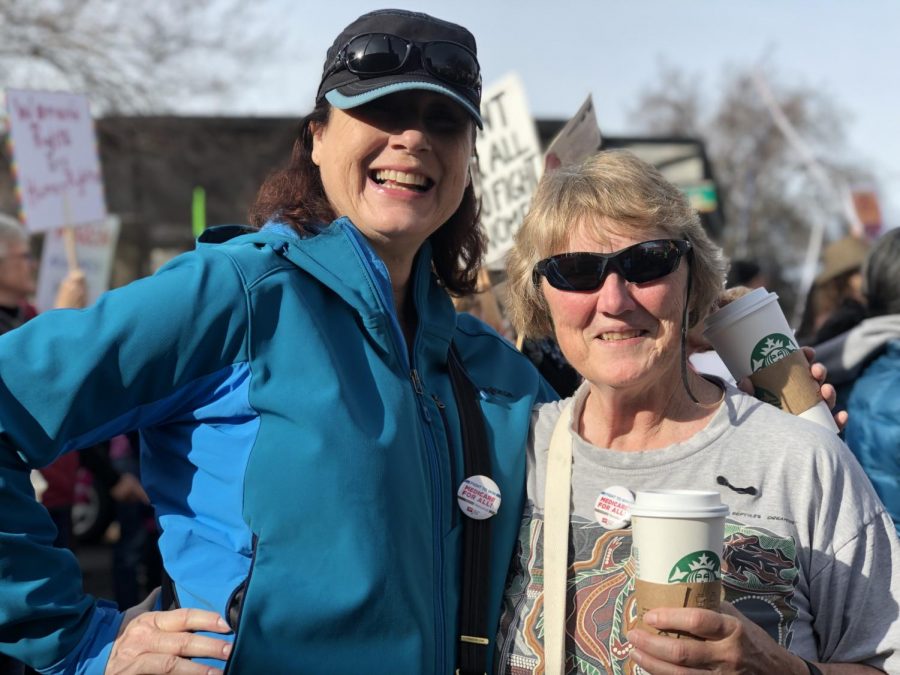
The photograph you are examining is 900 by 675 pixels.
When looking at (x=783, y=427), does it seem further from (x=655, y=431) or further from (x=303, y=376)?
(x=303, y=376)

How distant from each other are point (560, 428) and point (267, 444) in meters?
0.77

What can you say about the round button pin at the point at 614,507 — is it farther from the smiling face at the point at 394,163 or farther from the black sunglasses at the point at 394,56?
the black sunglasses at the point at 394,56

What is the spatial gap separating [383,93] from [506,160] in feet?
9.73

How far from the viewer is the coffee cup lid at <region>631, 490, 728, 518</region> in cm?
186

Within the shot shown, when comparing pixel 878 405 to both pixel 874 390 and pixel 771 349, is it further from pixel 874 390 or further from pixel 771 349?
pixel 771 349

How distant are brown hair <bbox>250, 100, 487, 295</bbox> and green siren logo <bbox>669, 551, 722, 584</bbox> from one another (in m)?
1.14

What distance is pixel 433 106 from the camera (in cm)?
251

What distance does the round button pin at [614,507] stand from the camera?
7.60ft

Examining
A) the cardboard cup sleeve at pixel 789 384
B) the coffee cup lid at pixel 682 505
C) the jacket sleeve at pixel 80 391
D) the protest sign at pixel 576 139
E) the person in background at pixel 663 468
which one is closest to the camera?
the coffee cup lid at pixel 682 505

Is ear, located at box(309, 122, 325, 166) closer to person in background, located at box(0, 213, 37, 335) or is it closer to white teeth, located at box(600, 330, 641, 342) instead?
white teeth, located at box(600, 330, 641, 342)

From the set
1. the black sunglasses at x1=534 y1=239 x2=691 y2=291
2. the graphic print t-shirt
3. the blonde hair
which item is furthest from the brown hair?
the graphic print t-shirt

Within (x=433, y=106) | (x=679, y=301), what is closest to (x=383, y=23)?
(x=433, y=106)

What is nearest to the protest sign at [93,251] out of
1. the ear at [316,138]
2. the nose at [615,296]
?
the ear at [316,138]

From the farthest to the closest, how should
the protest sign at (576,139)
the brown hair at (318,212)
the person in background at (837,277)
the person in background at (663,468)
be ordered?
1. the person in background at (837,277)
2. the protest sign at (576,139)
3. the brown hair at (318,212)
4. the person in background at (663,468)
